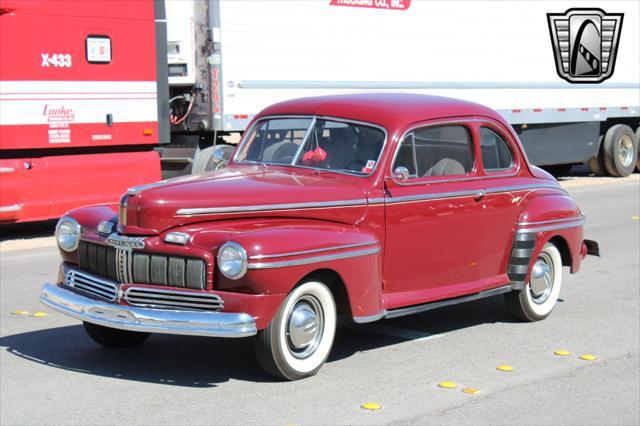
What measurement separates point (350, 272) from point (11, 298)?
3.76m

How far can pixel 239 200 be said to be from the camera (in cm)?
619

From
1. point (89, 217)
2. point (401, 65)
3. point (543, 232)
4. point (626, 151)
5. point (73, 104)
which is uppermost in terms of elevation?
point (401, 65)

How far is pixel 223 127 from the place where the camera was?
15.0m

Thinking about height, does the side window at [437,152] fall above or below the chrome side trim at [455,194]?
above

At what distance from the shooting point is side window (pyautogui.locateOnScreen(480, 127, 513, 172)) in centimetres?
764

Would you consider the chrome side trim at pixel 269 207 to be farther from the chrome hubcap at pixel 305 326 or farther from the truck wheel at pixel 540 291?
the truck wheel at pixel 540 291

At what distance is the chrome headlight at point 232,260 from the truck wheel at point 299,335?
1.21 feet

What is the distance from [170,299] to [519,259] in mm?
2827

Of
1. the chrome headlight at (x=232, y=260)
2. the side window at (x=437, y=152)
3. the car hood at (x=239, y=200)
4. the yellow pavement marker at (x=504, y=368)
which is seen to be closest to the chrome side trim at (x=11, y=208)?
the car hood at (x=239, y=200)

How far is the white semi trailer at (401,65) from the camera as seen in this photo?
15055mm

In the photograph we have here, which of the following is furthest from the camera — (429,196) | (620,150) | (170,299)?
(620,150)

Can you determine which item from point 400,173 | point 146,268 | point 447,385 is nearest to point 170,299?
point 146,268

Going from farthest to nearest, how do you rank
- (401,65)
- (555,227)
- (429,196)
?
1. (401,65)
2. (555,227)
3. (429,196)

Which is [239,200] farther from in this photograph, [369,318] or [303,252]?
[369,318]
